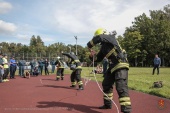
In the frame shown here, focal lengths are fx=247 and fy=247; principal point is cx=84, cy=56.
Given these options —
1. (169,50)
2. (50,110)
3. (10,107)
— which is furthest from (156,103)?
(169,50)

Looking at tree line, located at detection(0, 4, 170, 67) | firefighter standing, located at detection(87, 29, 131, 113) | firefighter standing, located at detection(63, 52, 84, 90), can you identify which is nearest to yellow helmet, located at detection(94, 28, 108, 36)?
firefighter standing, located at detection(87, 29, 131, 113)

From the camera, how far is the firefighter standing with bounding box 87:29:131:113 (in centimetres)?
658

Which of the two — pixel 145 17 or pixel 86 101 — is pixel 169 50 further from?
pixel 86 101

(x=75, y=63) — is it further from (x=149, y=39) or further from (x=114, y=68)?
(x=149, y=39)

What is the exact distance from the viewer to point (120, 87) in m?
6.65

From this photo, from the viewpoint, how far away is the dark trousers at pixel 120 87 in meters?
6.49

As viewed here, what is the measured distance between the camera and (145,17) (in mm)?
77000

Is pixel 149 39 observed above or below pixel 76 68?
above

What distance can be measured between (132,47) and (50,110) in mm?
67694

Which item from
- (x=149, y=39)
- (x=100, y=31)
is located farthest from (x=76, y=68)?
(x=149, y=39)

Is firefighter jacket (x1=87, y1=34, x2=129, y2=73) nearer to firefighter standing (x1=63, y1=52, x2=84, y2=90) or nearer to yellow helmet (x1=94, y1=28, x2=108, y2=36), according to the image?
yellow helmet (x1=94, y1=28, x2=108, y2=36)

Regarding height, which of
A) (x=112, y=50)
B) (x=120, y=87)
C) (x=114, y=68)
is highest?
(x=112, y=50)

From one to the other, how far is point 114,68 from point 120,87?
64 centimetres

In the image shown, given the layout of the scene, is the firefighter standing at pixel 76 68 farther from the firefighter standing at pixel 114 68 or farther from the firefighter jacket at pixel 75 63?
the firefighter standing at pixel 114 68
